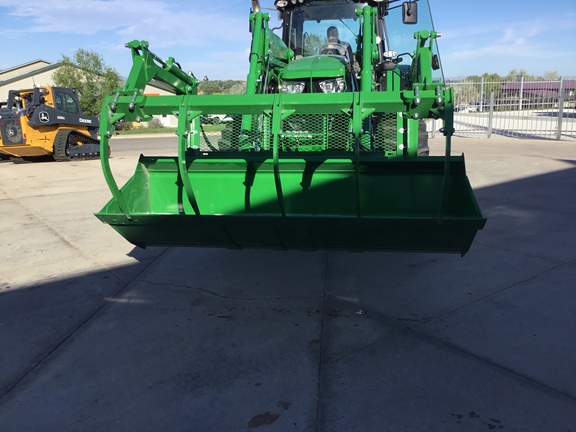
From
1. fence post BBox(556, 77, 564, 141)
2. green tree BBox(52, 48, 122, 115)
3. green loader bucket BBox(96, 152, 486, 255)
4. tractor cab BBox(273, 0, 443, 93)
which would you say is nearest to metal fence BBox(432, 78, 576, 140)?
fence post BBox(556, 77, 564, 141)

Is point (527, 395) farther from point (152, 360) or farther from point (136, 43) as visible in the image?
point (136, 43)

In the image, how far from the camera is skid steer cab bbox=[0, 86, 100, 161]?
45.8 ft

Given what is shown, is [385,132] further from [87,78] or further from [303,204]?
[87,78]

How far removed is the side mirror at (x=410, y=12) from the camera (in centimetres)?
564

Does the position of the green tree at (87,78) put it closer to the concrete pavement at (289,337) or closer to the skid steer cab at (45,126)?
the skid steer cab at (45,126)

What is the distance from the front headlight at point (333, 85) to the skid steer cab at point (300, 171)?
1 cm

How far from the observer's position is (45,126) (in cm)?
1438

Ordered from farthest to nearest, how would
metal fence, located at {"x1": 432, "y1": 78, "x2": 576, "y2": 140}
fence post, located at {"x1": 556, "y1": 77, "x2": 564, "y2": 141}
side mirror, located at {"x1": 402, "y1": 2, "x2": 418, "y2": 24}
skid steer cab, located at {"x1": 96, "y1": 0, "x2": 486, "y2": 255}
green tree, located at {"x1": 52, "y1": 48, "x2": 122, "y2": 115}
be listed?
green tree, located at {"x1": 52, "y1": 48, "x2": 122, "y2": 115} → metal fence, located at {"x1": 432, "y1": 78, "x2": 576, "y2": 140} → fence post, located at {"x1": 556, "y1": 77, "x2": 564, "y2": 141} → side mirror, located at {"x1": 402, "y1": 2, "x2": 418, "y2": 24} → skid steer cab, located at {"x1": 96, "y1": 0, "x2": 486, "y2": 255}

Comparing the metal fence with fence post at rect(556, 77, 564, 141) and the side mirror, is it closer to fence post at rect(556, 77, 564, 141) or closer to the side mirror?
fence post at rect(556, 77, 564, 141)

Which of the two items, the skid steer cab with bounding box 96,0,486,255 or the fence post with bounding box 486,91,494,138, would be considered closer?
the skid steer cab with bounding box 96,0,486,255

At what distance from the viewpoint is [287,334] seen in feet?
11.6

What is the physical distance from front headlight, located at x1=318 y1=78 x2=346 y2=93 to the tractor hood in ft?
0.22

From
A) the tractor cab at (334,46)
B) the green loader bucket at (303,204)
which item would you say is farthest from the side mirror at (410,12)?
the green loader bucket at (303,204)

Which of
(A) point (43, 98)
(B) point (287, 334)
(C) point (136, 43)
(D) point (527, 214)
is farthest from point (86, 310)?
(A) point (43, 98)
